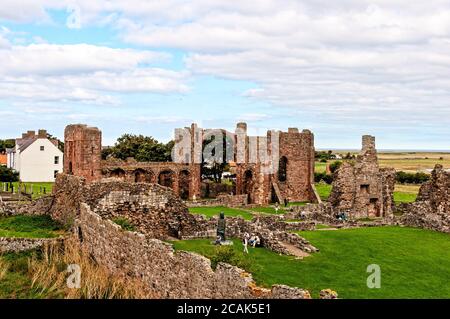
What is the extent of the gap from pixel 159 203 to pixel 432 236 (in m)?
12.7

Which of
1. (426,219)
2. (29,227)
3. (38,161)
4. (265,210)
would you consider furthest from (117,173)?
(426,219)

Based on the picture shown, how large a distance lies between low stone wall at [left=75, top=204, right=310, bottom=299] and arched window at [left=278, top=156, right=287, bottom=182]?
4056 cm

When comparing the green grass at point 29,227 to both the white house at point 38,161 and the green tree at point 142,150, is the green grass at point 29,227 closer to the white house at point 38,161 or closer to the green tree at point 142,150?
the white house at point 38,161

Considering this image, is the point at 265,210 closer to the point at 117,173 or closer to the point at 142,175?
the point at 117,173

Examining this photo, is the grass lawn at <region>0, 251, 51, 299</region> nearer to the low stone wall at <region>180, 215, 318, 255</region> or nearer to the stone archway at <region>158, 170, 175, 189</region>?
the low stone wall at <region>180, 215, 318, 255</region>

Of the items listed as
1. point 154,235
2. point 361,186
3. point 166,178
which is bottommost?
point 154,235

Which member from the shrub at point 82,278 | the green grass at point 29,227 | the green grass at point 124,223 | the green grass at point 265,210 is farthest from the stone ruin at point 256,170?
the shrub at point 82,278

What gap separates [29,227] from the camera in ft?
94.4

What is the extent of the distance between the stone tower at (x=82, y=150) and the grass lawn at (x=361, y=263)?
27558 millimetres

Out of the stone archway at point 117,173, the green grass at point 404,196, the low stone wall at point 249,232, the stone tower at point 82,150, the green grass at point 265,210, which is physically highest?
the stone tower at point 82,150

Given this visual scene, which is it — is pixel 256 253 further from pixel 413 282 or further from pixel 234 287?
pixel 234 287

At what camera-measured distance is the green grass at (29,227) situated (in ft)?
84.4

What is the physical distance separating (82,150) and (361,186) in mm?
23404
